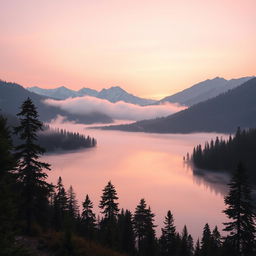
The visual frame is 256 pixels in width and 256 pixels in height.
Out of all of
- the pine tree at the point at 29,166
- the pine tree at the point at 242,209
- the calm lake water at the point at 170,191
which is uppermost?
the pine tree at the point at 29,166

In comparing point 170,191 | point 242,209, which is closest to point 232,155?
point 170,191

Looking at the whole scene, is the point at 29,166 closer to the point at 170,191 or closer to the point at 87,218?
the point at 87,218

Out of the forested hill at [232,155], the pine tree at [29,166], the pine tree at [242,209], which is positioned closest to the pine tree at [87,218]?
the pine tree at [29,166]

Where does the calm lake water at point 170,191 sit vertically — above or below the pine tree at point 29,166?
below

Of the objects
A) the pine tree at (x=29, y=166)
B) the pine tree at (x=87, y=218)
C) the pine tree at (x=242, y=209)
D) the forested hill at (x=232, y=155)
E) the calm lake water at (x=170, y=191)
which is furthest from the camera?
the forested hill at (x=232, y=155)

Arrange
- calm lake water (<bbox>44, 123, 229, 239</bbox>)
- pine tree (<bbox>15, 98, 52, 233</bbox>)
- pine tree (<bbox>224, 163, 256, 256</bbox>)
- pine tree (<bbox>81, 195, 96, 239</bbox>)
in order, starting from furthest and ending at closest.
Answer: calm lake water (<bbox>44, 123, 229, 239</bbox>) → pine tree (<bbox>81, 195, 96, 239</bbox>) → pine tree (<bbox>224, 163, 256, 256</bbox>) → pine tree (<bbox>15, 98, 52, 233</bbox>)

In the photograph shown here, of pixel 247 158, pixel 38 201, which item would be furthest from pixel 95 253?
pixel 247 158

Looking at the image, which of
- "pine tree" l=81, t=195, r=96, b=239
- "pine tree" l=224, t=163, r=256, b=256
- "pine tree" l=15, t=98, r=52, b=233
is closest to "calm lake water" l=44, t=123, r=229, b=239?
"pine tree" l=81, t=195, r=96, b=239

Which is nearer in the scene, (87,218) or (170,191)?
(87,218)

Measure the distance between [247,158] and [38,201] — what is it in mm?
163977

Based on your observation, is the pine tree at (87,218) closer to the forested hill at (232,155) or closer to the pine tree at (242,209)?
the pine tree at (242,209)

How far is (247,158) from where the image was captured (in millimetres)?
165125

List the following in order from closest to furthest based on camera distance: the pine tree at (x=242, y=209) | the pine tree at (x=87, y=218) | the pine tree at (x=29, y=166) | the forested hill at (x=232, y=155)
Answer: the pine tree at (x=29, y=166), the pine tree at (x=242, y=209), the pine tree at (x=87, y=218), the forested hill at (x=232, y=155)

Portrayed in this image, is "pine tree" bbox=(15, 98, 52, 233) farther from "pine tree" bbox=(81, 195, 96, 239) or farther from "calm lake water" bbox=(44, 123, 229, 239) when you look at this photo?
"calm lake water" bbox=(44, 123, 229, 239)
